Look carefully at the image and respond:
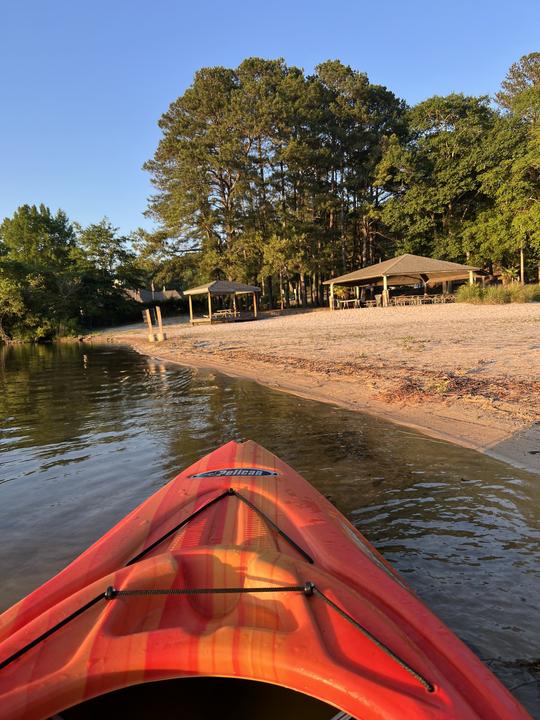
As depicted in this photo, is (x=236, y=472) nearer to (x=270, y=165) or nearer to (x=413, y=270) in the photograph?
(x=413, y=270)

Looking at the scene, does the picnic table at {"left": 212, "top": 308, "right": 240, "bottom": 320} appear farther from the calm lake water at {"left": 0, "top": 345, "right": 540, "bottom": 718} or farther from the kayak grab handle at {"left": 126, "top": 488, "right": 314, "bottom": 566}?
the kayak grab handle at {"left": 126, "top": 488, "right": 314, "bottom": 566}

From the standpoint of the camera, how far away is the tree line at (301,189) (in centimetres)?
3344

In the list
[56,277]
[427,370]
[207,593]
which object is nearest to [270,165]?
[56,277]

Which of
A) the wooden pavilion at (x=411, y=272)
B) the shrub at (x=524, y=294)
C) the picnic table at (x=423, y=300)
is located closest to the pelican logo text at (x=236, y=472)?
the shrub at (x=524, y=294)

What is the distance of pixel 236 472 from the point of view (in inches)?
125

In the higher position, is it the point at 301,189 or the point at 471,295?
the point at 301,189

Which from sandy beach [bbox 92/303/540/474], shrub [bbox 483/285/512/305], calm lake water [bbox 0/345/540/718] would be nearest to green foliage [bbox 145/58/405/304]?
shrub [bbox 483/285/512/305]

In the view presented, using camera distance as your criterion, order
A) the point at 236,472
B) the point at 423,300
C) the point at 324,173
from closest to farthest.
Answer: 1. the point at 236,472
2. the point at 423,300
3. the point at 324,173

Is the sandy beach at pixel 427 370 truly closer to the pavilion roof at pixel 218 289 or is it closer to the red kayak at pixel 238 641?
the red kayak at pixel 238 641

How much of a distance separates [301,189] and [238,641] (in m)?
38.7

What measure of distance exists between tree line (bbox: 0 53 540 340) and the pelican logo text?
101ft

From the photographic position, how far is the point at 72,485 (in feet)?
17.2

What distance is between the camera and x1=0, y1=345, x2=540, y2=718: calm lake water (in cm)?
290

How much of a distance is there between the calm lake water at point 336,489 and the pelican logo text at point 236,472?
3.79 feet
